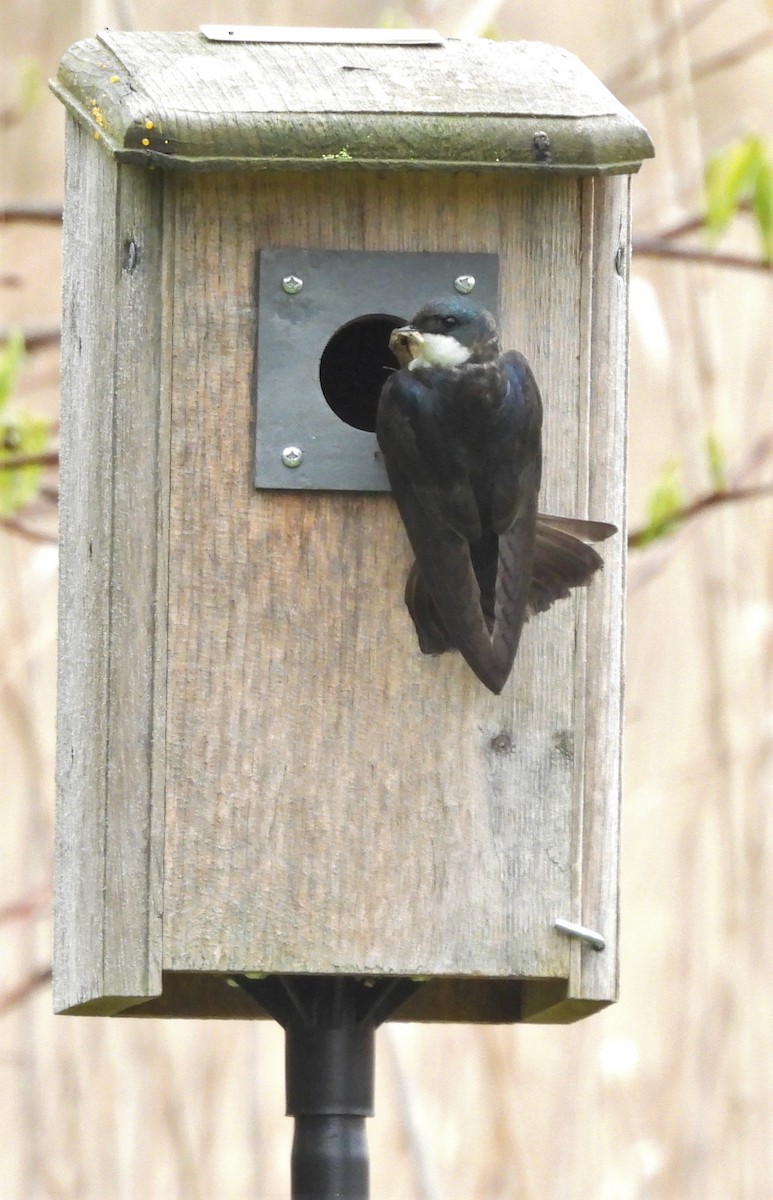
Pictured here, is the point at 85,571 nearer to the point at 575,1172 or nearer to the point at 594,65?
the point at 575,1172

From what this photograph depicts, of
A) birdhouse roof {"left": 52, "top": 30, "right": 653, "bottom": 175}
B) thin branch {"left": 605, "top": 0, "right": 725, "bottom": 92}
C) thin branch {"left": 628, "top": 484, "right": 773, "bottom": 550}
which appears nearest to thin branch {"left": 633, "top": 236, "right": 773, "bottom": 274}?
thin branch {"left": 628, "top": 484, "right": 773, "bottom": 550}

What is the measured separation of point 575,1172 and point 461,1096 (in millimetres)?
266

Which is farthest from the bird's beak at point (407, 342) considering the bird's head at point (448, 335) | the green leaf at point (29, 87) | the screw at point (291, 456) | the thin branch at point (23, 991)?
the green leaf at point (29, 87)

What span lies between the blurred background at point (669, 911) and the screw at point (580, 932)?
0.91 m

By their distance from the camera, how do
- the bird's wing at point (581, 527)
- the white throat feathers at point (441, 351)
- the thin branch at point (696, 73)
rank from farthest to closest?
the thin branch at point (696, 73)
the bird's wing at point (581, 527)
the white throat feathers at point (441, 351)

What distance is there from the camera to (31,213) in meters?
2.56

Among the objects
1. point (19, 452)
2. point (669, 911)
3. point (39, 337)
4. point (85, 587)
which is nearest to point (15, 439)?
point (19, 452)

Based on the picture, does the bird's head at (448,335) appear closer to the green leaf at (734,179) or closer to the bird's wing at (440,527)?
the bird's wing at (440,527)

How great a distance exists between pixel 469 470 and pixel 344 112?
1.03 feet

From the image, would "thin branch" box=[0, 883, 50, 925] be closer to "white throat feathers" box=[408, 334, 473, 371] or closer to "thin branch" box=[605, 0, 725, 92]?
"white throat feathers" box=[408, 334, 473, 371]

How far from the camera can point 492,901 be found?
1654 millimetres

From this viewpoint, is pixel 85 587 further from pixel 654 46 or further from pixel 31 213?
pixel 654 46

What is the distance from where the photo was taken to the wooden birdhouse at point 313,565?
1624 millimetres

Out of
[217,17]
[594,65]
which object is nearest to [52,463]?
[217,17]
